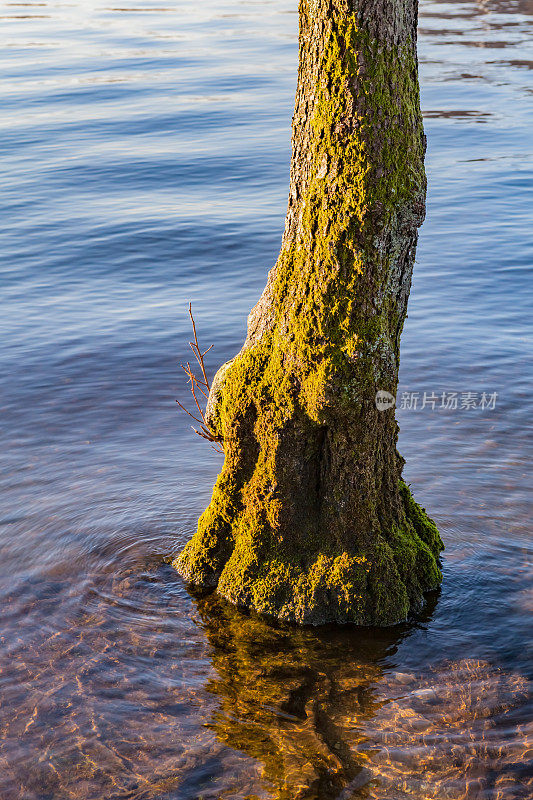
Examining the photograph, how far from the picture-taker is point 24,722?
5316mm

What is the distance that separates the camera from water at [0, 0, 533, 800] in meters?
5.07

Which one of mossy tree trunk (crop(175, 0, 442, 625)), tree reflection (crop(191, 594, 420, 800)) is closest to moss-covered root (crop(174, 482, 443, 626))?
mossy tree trunk (crop(175, 0, 442, 625))

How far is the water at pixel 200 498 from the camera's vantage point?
5.07m

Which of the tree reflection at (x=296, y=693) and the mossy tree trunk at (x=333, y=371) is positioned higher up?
the mossy tree trunk at (x=333, y=371)

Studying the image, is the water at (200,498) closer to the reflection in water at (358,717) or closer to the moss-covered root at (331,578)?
the reflection in water at (358,717)

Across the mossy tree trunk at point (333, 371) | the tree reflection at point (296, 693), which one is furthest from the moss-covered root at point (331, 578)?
the tree reflection at point (296, 693)

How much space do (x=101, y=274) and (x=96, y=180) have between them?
5.90 meters

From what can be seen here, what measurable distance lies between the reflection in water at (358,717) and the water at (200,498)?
15 millimetres

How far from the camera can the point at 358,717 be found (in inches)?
209

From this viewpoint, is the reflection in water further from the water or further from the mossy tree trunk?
the mossy tree trunk

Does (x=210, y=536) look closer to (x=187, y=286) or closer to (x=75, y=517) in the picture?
(x=75, y=517)

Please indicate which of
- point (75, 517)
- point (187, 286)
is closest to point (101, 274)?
point (187, 286)

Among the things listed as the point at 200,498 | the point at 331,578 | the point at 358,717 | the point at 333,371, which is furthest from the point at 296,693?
the point at 200,498

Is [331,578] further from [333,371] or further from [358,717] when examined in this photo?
[333,371]
